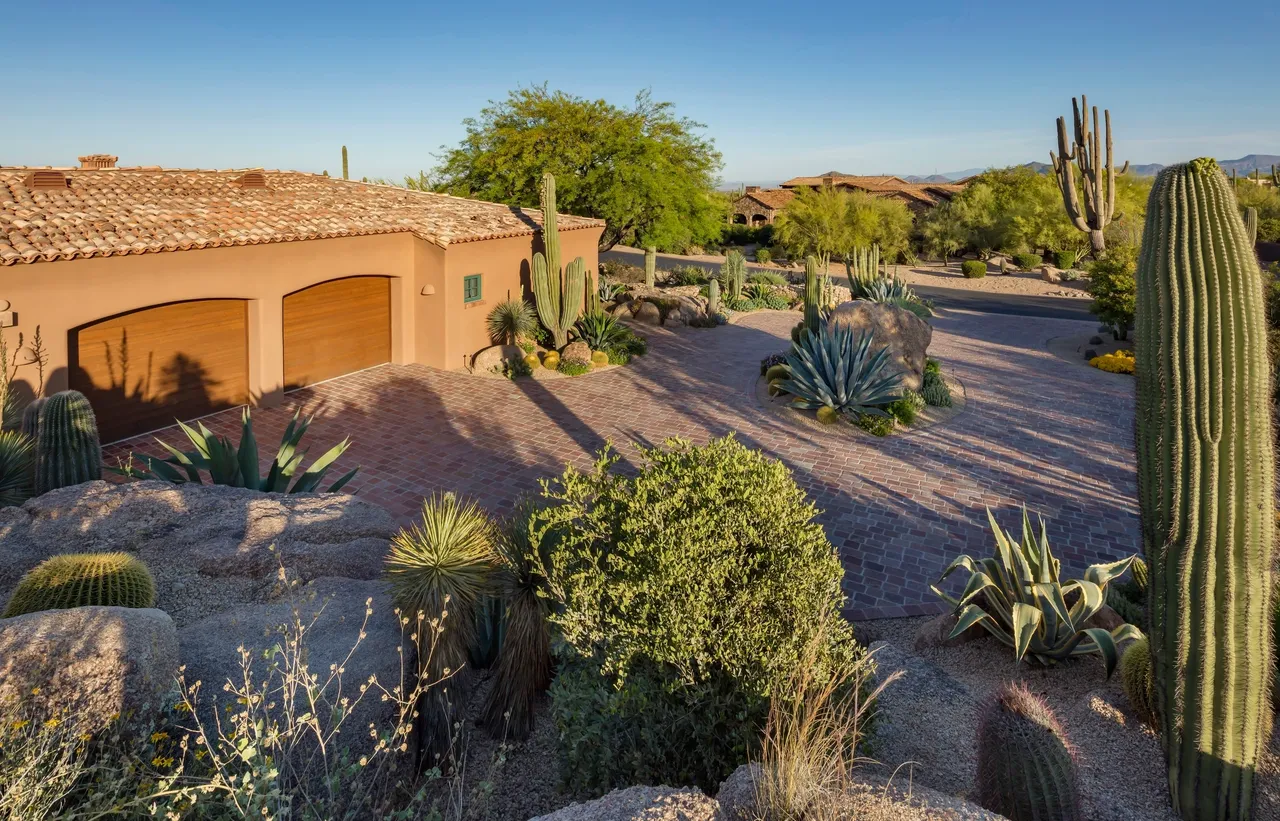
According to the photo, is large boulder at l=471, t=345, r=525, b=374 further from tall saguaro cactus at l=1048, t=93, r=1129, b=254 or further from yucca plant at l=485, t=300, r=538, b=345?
tall saguaro cactus at l=1048, t=93, r=1129, b=254

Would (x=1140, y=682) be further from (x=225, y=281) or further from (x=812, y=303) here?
(x=225, y=281)

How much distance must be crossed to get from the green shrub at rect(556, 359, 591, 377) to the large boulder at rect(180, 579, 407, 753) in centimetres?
1108

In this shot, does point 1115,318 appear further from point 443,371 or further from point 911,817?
point 911,817

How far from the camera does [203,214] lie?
531 inches

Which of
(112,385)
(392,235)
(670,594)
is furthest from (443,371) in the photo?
(670,594)

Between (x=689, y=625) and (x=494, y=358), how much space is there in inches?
526

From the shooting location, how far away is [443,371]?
17016 mm

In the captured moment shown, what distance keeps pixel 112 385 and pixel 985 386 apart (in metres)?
16.2

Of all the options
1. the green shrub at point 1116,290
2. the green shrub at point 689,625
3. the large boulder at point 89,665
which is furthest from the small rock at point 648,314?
the large boulder at point 89,665

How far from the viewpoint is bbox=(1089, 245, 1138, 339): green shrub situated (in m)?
19.0

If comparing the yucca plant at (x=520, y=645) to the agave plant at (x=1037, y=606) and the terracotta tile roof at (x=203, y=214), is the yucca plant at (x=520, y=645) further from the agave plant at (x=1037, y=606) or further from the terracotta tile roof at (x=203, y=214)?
the terracotta tile roof at (x=203, y=214)

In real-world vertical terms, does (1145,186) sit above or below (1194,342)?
above

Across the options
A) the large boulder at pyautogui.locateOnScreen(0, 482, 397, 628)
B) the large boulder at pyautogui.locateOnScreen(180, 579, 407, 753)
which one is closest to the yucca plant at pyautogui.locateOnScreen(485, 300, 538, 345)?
Result: the large boulder at pyautogui.locateOnScreen(0, 482, 397, 628)

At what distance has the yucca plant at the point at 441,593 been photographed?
17.3ft
